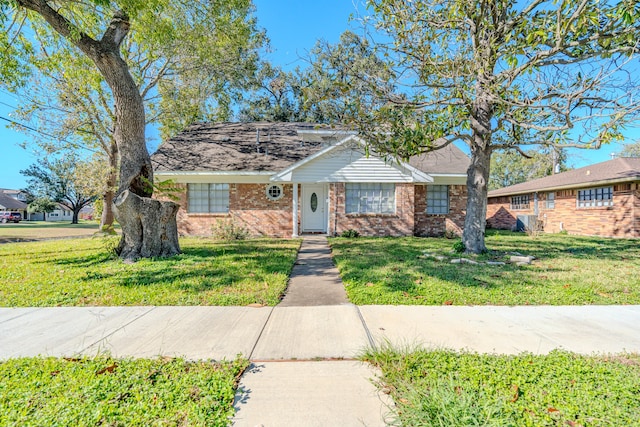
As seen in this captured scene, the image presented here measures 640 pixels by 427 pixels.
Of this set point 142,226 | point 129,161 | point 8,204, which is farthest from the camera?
point 8,204

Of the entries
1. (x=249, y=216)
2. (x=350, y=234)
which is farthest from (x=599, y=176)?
(x=249, y=216)

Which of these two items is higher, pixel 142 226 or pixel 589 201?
pixel 589 201

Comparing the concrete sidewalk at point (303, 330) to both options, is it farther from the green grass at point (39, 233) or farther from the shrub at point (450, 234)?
the green grass at point (39, 233)

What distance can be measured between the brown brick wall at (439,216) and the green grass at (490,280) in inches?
219

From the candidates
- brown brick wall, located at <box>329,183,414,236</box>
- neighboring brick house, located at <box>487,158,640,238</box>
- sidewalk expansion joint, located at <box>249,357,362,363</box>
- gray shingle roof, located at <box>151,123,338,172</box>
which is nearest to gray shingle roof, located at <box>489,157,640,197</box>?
neighboring brick house, located at <box>487,158,640,238</box>

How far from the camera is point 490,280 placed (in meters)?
5.76

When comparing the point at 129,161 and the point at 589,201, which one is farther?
the point at 589,201

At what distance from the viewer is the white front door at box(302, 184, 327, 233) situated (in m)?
14.3

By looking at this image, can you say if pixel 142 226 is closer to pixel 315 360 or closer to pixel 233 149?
pixel 315 360

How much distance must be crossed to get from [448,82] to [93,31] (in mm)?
10909

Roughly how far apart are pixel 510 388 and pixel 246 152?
1391 cm

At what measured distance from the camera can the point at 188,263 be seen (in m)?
7.20

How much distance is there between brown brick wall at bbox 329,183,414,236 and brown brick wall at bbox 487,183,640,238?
32.7 feet

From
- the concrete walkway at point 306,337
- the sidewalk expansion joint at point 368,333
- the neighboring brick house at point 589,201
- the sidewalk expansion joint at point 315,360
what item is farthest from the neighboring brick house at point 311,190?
the sidewalk expansion joint at point 315,360
